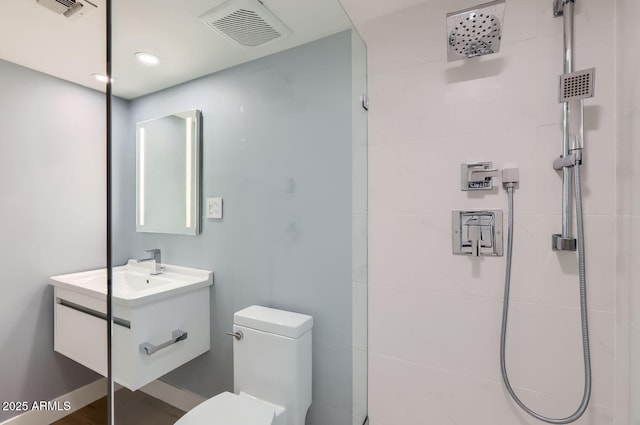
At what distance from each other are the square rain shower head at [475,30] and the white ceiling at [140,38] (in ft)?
1.78

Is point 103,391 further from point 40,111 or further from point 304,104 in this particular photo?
point 304,104

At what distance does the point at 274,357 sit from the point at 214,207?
Answer: 2.13ft

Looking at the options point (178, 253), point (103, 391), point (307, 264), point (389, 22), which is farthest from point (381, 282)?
point (103, 391)

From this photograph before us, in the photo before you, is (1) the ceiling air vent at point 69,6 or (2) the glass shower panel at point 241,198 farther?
(1) the ceiling air vent at point 69,6

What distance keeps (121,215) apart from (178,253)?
21 cm

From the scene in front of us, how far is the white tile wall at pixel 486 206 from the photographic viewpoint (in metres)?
0.96

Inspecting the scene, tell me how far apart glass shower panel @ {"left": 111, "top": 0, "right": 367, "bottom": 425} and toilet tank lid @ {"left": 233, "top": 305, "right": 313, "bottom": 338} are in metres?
0.02

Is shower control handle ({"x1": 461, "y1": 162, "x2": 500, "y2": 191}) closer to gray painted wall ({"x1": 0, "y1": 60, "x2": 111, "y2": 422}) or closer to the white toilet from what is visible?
the white toilet

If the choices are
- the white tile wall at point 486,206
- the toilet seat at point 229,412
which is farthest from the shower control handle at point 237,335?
the white tile wall at point 486,206

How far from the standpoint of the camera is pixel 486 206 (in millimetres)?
1119

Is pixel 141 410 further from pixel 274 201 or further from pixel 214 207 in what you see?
pixel 274 201

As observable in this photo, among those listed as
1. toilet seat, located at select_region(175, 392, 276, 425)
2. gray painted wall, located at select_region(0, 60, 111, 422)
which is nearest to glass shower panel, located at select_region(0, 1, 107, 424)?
gray painted wall, located at select_region(0, 60, 111, 422)

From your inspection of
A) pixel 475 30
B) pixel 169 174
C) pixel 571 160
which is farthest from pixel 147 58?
pixel 571 160

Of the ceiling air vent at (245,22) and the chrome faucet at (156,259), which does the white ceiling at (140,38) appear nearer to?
the ceiling air vent at (245,22)
